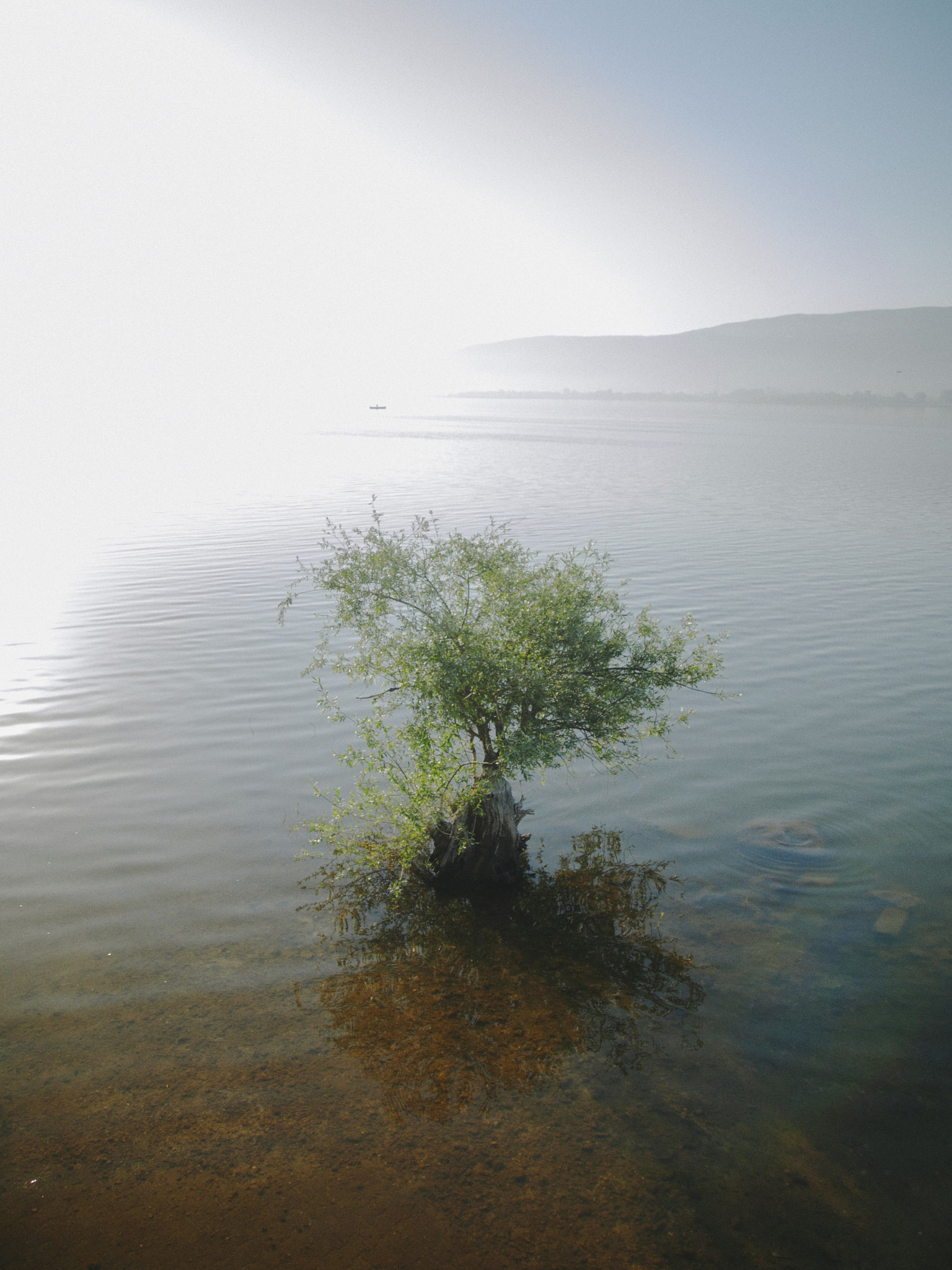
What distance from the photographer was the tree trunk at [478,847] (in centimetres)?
1368

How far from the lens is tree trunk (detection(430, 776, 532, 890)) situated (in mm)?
13680

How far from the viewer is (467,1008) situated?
1092 cm

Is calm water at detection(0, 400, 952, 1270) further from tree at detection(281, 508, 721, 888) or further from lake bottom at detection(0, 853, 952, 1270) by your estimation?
tree at detection(281, 508, 721, 888)

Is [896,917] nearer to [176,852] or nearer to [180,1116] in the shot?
[180,1116]

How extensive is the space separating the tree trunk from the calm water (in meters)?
0.83

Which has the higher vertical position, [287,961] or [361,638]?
[361,638]

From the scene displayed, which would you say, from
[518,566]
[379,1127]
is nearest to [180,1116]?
[379,1127]

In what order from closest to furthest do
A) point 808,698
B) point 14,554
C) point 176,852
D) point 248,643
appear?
point 176,852
point 808,698
point 248,643
point 14,554

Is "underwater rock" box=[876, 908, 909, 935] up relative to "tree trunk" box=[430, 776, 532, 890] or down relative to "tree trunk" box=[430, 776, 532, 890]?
down

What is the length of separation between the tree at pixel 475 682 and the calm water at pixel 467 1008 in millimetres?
1211

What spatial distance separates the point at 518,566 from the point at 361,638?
3.05 meters

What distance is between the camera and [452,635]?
13461 millimetres

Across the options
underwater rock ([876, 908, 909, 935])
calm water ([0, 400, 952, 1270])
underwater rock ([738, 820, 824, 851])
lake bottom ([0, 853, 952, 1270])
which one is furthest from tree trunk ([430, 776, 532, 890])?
underwater rock ([876, 908, 909, 935])

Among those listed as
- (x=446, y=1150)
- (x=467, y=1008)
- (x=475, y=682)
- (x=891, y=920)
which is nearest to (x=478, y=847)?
(x=475, y=682)
